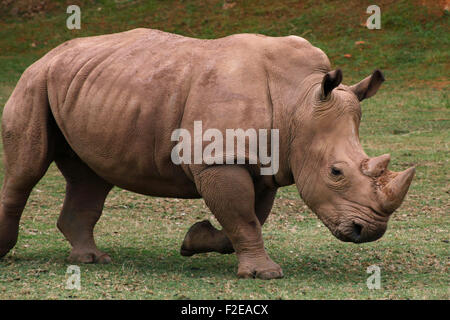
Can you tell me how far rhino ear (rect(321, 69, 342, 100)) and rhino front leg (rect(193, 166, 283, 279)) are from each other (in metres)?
0.83

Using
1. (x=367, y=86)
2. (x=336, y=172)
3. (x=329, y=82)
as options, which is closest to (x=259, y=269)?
(x=336, y=172)

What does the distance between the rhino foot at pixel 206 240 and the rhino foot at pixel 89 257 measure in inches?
30.6

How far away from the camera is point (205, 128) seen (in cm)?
644

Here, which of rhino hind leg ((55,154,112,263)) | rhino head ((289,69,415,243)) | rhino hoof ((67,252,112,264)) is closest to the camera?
rhino head ((289,69,415,243))

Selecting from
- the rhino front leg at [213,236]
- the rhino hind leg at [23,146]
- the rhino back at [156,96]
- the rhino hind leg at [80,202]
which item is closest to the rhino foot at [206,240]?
the rhino front leg at [213,236]

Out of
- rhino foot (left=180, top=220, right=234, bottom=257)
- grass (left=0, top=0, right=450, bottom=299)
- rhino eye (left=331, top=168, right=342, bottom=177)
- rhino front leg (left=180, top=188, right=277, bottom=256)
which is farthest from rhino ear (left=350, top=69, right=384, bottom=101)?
rhino foot (left=180, top=220, right=234, bottom=257)

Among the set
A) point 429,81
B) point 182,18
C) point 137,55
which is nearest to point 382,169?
point 137,55

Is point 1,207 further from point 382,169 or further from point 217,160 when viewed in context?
point 382,169

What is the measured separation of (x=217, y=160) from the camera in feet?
20.9

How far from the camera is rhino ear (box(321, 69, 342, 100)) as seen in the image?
6.23 m

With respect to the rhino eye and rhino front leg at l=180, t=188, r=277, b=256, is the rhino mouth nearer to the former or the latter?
the rhino eye

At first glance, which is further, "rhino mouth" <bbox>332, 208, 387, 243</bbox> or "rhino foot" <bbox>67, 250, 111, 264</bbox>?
"rhino foot" <bbox>67, 250, 111, 264</bbox>

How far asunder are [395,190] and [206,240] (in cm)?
182

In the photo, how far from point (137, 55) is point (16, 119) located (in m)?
1.21
